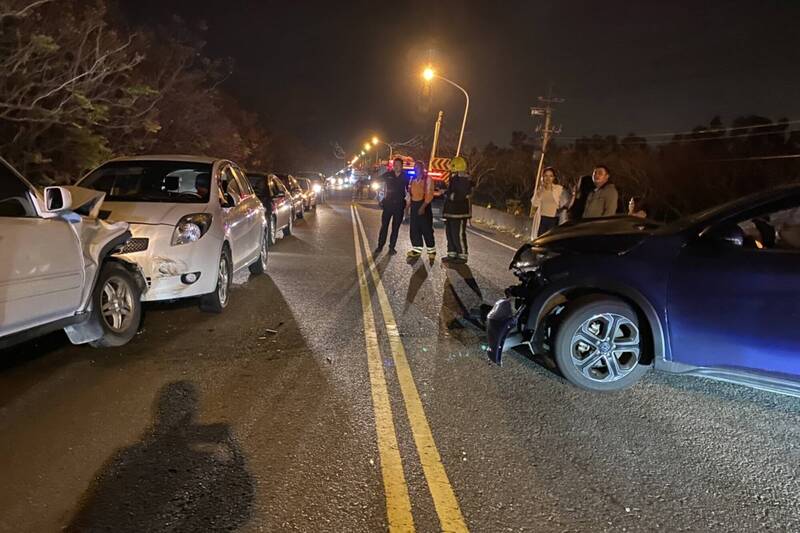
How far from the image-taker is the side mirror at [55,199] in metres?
4.11

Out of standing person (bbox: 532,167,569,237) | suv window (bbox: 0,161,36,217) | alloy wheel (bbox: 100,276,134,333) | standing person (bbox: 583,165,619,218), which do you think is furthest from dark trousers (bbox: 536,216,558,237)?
suv window (bbox: 0,161,36,217)

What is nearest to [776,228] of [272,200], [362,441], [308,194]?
[362,441]

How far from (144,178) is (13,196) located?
2985mm

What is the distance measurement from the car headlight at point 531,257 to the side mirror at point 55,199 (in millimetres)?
3617

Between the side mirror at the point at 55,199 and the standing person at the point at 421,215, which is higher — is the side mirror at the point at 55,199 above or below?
above

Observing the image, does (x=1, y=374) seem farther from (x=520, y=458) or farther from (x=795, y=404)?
(x=795, y=404)

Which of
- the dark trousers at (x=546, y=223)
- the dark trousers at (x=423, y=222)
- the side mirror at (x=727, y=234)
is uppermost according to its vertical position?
the side mirror at (x=727, y=234)

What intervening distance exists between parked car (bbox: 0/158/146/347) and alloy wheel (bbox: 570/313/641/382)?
12.5ft

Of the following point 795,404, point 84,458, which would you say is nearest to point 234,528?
point 84,458

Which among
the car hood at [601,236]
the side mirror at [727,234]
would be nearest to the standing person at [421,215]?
the car hood at [601,236]

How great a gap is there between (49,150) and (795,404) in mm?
16280

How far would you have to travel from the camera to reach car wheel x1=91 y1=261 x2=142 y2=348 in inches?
191

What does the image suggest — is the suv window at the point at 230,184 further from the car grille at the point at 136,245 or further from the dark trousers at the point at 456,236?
the dark trousers at the point at 456,236

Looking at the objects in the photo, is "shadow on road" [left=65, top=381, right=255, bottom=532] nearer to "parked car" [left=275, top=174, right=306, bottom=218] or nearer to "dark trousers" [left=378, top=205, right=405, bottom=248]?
"dark trousers" [left=378, top=205, right=405, bottom=248]
